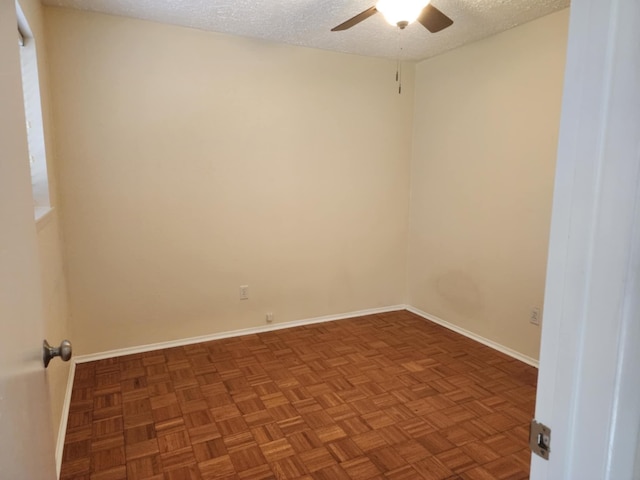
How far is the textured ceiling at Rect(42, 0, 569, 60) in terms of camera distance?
8.46 feet

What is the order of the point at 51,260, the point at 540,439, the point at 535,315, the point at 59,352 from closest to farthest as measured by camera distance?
1. the point at 540,439
2. the point at 59,352
3. the point at 51,260
4. the point at 535,315

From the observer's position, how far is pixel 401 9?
2115 mm

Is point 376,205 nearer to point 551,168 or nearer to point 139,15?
point 551,168

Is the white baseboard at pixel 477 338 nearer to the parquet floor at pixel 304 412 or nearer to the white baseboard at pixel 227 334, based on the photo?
the parquet floor at pixel 304 412

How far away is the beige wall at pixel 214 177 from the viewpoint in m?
2.87

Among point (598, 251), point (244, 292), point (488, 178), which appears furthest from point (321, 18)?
point (598, 251)

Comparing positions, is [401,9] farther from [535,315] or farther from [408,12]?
[535,315]

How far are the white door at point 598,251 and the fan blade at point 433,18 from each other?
1913 millimetres

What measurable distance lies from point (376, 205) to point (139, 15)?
2420mm

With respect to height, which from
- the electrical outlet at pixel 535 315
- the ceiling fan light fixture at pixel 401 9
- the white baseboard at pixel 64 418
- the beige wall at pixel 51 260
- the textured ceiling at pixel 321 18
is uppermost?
the textured ceiling at pixel 321 18

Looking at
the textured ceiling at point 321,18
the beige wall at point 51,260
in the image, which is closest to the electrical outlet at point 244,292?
the beige wall at point 51,260

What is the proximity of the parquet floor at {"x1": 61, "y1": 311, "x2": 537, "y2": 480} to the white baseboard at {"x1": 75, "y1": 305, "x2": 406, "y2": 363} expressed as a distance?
2.6 inches

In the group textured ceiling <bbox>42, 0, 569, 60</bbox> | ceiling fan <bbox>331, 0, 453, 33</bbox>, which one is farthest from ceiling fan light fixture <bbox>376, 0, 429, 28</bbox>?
textured ceiling <bbox>42, 0, 569, 60</bbox>

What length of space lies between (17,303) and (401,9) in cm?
213
